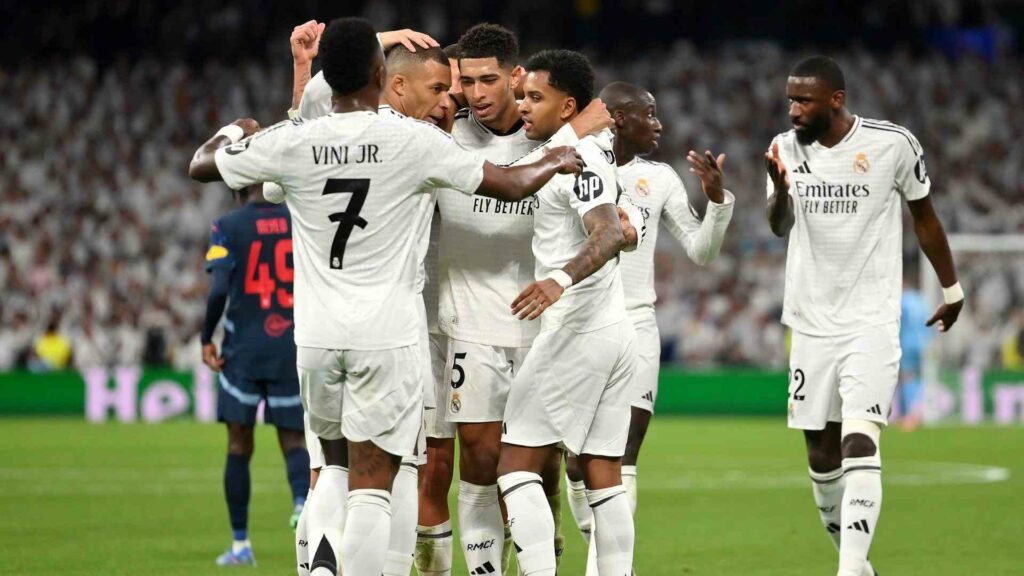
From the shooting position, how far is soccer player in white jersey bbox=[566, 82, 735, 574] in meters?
8.88

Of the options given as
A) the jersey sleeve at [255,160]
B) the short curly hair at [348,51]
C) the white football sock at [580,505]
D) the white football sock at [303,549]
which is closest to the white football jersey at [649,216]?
the white football sock at [580,505]

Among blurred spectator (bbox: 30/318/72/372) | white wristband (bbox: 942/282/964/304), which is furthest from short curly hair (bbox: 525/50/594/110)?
blurred spectator (bbox: 30/318/72/372)

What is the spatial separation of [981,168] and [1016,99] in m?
2.51

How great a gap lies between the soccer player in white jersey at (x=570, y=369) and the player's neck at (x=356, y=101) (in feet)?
3.31

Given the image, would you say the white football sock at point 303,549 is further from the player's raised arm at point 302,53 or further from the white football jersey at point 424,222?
the player's raised arm at point 302,53

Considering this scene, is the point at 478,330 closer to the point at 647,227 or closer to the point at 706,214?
the point at 706,214

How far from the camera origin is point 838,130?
326 inches

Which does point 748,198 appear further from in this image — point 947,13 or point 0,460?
point 0,460

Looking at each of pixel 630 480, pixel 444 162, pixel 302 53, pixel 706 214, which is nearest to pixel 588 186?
pixel 444 162

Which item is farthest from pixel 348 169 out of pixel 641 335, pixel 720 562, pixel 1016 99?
pixel 1016 99

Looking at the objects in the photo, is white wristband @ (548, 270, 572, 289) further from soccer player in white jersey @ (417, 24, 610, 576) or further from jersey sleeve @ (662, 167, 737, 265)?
jersey sleeve @ (662, 167, 737, 265)

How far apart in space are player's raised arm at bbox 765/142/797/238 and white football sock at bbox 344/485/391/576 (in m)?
2.99

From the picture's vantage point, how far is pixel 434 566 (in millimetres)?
7371

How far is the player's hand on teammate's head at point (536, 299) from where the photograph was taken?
20.4ft
